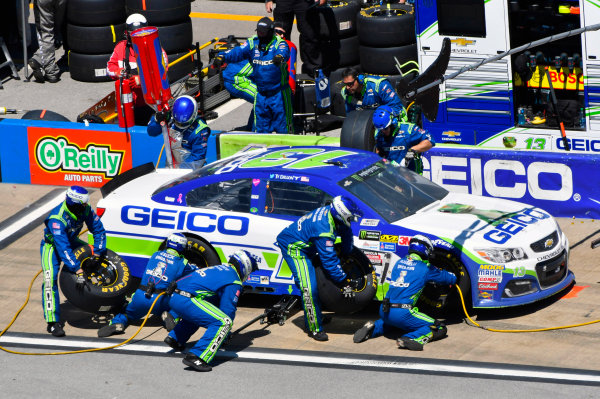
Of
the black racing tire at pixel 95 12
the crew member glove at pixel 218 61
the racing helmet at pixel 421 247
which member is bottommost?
the racing helmet at pixel 421 247

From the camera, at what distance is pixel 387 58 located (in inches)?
661

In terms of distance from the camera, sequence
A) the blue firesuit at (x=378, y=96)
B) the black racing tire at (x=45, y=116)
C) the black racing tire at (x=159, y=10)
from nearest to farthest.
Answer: the blue firesuit at (x=378, y=96) < the black racing tire at (x=45, y=116) < the black racing tire at (x=159, y=10)

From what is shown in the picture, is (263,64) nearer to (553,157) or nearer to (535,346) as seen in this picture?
(553,157)

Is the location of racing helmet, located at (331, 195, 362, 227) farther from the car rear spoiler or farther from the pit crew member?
the car rear spoiler

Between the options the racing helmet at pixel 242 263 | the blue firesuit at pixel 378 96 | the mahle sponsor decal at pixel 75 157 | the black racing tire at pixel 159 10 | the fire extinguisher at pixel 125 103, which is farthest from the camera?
the black racing tire at pixel 159 10

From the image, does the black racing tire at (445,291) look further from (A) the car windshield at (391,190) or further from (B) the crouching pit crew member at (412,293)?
(A) the car windshield at (391,190)

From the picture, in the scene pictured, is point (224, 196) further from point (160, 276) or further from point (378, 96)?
point (378, 96)

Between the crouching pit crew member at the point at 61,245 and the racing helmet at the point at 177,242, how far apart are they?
37.8 inches

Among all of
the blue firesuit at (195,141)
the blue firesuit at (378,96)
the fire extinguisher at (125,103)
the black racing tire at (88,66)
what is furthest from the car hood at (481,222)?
the black racing tire at (88,66)

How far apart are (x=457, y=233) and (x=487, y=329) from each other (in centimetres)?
96

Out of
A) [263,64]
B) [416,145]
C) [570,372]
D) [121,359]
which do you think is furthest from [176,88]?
[570,372]

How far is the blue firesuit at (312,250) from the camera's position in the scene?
1005cm

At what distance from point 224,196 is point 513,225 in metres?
2.92

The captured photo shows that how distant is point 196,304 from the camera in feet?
32.0
